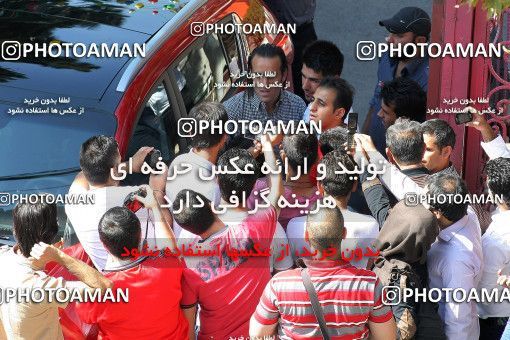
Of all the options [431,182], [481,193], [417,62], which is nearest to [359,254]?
[431,182]

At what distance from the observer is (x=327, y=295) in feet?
13.4

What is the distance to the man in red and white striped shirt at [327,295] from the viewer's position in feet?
13.4

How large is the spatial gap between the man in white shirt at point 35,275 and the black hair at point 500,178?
1.64m

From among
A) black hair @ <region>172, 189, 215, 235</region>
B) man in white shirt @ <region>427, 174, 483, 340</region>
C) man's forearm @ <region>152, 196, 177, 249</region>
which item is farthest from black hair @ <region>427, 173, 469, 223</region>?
man's forearm @ <region>152, 196, 177, 249</region>

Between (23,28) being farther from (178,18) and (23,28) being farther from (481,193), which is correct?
(481,193)

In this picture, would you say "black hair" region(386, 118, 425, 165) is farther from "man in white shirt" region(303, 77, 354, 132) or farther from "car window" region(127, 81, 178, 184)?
"car window" region(127, 81, 178, 184)

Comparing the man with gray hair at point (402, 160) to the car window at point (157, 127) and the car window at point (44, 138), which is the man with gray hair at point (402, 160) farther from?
the car window at point (44, 138)

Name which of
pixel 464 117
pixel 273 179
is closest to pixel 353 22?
pixel 464 117

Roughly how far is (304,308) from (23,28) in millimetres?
2228

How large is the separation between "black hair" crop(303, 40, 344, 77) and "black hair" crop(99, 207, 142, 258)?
2.01 m

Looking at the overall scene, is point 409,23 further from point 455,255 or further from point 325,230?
point 325,230

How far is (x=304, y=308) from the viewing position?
408 centimetres

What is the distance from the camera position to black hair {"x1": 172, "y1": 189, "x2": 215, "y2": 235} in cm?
443

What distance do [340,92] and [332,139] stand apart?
0.38 metres
